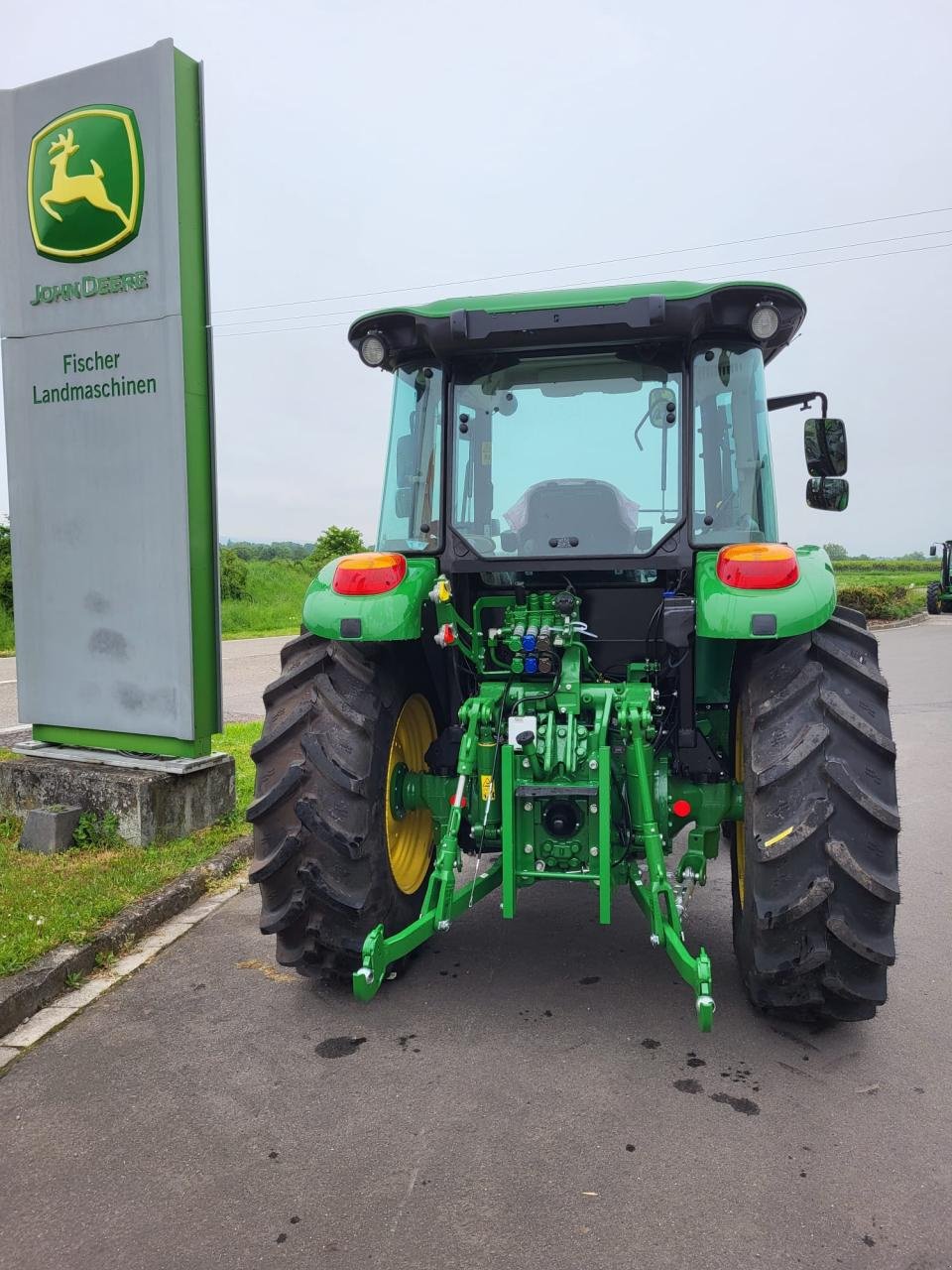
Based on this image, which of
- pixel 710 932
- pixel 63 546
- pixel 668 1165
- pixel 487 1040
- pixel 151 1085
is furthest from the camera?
pixel 63 546

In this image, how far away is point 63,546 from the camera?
5742 millimetres

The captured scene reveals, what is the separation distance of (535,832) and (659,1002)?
0.83m

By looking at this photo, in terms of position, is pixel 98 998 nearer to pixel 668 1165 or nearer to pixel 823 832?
pixel 668 1165

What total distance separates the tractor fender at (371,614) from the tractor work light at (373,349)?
0.87 meters

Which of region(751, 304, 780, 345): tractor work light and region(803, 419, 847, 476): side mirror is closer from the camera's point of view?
region(751, 304, 780, 345): tractor work light

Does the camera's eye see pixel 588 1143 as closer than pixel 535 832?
Yes

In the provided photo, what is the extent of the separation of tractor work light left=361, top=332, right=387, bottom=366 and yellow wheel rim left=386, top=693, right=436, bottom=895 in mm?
1427

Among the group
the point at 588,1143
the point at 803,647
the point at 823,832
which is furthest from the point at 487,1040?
the point at 803,647

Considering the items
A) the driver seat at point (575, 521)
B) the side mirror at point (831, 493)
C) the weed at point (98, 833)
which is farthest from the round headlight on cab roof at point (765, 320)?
the weed at point (98, 833)

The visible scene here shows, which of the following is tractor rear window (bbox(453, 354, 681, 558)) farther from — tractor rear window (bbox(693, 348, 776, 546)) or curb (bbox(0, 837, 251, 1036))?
curb (bbox(0, 837, 251, 1036))

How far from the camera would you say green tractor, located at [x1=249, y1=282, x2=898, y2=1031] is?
128 inches

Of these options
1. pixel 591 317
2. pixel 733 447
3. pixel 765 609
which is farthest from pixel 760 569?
pixel 591 317

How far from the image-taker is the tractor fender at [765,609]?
329 centimetres

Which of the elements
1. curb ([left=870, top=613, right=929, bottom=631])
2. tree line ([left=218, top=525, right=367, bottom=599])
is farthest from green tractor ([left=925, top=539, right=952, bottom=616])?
tree line ([left=218, top=525, right=367, bottom=599])
